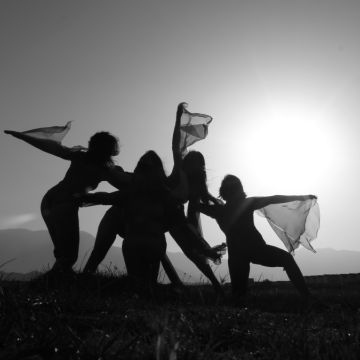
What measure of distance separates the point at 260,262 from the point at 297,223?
1.51 meters

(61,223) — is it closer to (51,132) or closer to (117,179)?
(117,179)

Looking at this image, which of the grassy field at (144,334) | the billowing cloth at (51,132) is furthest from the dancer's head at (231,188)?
the grassy field at (144,334)

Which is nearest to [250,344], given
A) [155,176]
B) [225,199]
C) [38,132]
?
[155,176]

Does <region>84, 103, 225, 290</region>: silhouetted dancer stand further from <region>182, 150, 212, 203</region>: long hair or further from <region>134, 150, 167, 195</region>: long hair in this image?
<region>134, 150, 167, 195</region>: long hair

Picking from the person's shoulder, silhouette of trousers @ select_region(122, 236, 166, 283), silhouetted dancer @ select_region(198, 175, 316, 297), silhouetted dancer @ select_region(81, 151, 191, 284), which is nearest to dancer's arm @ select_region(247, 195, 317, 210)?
silhouetted dancer @ select_region(198, 175, 316, 297)

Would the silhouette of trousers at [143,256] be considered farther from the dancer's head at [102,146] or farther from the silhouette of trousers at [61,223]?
the dancer's head at [102,146]

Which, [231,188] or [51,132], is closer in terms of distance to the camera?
[51,132]

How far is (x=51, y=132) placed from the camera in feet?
23.2

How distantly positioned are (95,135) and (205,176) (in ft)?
7.49

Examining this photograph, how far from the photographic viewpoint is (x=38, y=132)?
6926mm

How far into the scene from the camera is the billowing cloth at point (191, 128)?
8047 millimetres

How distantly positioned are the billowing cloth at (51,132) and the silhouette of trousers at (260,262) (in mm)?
3827

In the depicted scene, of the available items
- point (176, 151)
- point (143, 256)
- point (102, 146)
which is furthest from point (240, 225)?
point (102, 146)

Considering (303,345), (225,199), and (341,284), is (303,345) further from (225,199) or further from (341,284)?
(341,284)
